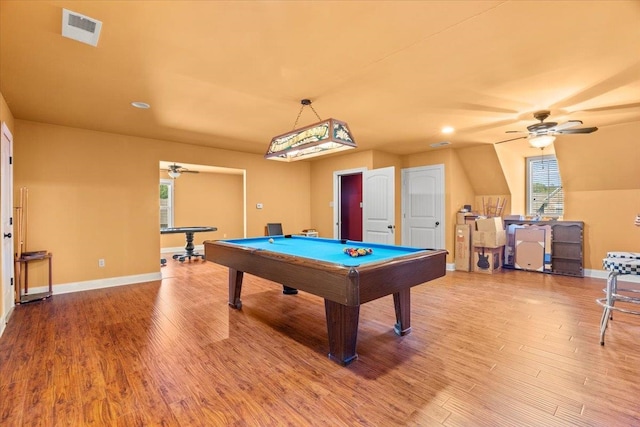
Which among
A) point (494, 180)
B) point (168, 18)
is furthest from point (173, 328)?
point (494, 180)

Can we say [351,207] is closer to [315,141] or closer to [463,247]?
[463,247]

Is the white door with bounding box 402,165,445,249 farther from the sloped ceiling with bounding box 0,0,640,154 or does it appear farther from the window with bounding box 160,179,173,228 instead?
the window with bounding box 160,179,173,228

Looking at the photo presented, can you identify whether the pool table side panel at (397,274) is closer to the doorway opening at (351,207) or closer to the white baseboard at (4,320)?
the white baseboard at (4,320)

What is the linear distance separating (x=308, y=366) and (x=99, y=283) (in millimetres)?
4032

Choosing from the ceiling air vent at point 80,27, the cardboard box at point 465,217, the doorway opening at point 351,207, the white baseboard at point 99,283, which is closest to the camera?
the ceiling air vent at point 80,27

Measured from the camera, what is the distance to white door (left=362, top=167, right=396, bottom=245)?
17.9 ft

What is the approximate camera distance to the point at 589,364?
226 centimetres

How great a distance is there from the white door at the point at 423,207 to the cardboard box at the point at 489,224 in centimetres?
65

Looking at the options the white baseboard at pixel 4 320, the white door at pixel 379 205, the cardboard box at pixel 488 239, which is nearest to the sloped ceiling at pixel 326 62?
Answer: the white door at pixel 379 205

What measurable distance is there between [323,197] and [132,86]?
15.3 feet

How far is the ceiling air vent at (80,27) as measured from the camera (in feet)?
6.13

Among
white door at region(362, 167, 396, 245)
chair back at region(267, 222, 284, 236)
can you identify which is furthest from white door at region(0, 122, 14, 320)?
white door at region(362, 167, 396, 245)

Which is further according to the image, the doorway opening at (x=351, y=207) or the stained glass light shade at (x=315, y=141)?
the doorway opening at (x=351, y=207)

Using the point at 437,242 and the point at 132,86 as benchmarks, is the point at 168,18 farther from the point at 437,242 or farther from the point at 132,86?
the point at 437,242
